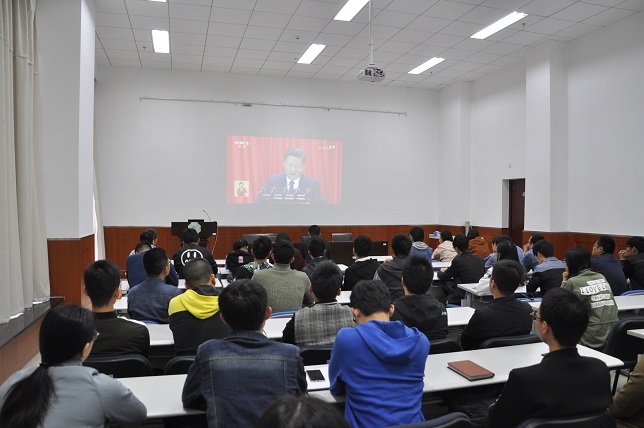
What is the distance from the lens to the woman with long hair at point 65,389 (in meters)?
1.41

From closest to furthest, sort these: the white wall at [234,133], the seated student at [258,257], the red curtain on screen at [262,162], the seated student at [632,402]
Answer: the seated student at [632,402]
the seated student at [258,257]
the white wall at [234,133]
the red curtain on screen at [262,162]

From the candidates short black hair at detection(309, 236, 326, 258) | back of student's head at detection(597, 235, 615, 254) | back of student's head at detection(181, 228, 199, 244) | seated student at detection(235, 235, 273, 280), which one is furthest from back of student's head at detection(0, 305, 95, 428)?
back of student's head at detection(597, 235, 615, 254)

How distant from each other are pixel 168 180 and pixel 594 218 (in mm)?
8002

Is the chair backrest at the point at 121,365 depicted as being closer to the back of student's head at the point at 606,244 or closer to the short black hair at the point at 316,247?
the short black hair at the point at 316,247

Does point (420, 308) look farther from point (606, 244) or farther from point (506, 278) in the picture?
point (606, 244)

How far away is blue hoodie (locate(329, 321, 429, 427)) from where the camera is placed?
1.83 metres

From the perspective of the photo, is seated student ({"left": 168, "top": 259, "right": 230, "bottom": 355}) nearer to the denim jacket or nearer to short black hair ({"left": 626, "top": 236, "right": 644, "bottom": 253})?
the denim jacket

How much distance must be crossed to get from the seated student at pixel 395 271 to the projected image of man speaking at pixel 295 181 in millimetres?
5642

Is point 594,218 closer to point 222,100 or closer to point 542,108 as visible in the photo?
point 542,108

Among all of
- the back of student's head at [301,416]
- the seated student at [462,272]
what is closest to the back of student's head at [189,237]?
the seated student at [462,272]

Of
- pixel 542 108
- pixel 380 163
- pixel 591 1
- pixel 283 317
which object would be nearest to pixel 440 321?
pixel 283 317

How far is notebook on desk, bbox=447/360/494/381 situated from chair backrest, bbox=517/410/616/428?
0.47 meters

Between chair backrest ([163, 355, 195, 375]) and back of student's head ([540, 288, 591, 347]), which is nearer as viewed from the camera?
back of student's head ([540, 288, 591, 347])

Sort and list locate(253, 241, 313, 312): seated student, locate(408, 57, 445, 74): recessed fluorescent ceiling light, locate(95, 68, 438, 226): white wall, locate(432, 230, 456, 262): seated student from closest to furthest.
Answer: locate(253, 241, 313, 312): seated student < locate(432, 230, 456, 262): seated student < locate(408, 57, 445, 74): recessed fluorescent ceiling light < locate(95, 68, 438, 226): white wall
